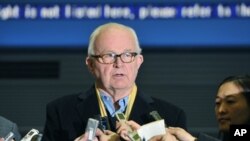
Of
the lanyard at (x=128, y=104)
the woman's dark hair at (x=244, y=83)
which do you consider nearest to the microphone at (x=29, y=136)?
the lanyard at (x=128, y=104)

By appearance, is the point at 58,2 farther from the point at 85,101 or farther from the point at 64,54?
the point at 85,101

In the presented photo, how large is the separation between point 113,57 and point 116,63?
23 millimetres

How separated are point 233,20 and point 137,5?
0.81 metres

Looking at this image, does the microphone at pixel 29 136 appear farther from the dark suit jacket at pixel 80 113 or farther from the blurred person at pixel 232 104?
the blurred person at pixel 232 104

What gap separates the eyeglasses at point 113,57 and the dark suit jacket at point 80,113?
15 centimetres

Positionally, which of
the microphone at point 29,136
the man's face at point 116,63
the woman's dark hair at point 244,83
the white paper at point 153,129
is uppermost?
the man's face at point 116,63

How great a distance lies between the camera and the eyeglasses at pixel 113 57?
171 cm

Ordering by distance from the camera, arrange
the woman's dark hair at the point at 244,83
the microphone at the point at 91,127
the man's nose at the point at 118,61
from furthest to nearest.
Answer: the woman's dark hair at the point at 244,83, the man's nose at the point at 118,61, the microphone at the point at 91,127

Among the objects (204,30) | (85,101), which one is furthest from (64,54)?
(85,101)

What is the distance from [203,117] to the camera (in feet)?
15.5

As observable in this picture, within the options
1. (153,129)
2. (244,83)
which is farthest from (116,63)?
(244,83)

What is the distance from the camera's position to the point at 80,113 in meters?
1.78

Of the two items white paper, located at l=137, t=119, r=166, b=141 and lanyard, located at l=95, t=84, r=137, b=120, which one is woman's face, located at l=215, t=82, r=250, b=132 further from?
white paper, located at l=137, t=119, r=166, b=141

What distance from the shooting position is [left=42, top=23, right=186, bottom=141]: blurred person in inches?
67.6
